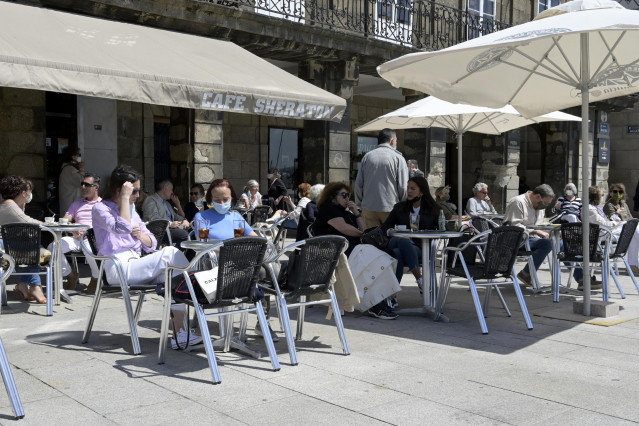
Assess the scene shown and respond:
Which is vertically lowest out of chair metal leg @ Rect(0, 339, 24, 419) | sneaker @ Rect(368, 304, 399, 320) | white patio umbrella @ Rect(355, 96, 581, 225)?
sneaker @ Rect(368, 304, 399, 320)

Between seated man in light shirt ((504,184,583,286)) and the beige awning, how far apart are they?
243 cm

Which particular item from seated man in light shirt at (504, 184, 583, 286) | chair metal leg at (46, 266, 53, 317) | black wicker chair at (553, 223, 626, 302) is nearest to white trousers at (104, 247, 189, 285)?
chair metal leg at (46, 266, 53, 317)

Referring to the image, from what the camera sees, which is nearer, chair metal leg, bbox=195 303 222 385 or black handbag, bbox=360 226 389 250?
chair metal leg, bbox=195 303 222 385

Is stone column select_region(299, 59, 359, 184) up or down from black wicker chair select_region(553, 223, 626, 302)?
up

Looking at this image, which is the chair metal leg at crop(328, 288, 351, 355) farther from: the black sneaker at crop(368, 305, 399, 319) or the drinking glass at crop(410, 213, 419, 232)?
the drinking glass at crop(410, 213, 419, 232)

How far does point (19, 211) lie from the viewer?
23.0 ft

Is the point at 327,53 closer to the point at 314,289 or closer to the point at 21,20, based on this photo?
the point at 21,20

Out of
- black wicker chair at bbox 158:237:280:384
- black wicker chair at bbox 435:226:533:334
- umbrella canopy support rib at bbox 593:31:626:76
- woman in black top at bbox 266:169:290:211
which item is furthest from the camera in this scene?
woman in black top at bbox 266:169:290:211

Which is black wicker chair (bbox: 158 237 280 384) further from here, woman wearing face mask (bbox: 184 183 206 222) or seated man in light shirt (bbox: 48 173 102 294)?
woman wearing face mask (bbox: 184 183 206 222)

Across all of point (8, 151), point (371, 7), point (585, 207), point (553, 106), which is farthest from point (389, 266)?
point (371, 7)

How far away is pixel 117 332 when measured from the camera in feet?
19.0

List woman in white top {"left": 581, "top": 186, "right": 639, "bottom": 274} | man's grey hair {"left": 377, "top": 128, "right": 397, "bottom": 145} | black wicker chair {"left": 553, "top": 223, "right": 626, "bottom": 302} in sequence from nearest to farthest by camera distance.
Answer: black wicker chair {"left": 553, "top": 223, "right": 626, "bottom": 302} → man's grey hair {"left": 377, "top": 128, "right": 397, "bottom": 145} → woman in white top {"left": 581, "top": 186, "right": 639, "bottom": 274}

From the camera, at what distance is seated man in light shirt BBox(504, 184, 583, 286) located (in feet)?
27.0

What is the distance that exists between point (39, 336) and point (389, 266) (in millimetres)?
3028
